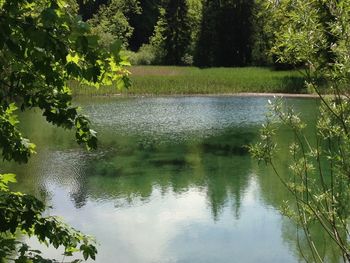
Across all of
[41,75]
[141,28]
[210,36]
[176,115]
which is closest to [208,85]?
[176,115]

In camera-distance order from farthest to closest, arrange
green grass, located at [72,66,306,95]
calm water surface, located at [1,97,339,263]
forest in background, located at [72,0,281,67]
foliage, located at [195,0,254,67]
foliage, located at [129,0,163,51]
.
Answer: foliage, located at [129,0,163,51] → foliage, located at [195,0,254,67] → forest in background, located at [72,0,281,67] → green grass, located at [72,66,306,95] → calm water surface, located at [1,97,339,263]

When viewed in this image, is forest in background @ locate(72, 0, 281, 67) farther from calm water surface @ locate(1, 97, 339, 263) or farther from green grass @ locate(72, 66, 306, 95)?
calm water surface @ locate(1, 97, 339, 263)

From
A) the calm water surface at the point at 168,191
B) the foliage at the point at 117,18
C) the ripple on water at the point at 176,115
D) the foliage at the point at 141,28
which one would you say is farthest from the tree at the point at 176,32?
the calm water surface at the point at 168,191

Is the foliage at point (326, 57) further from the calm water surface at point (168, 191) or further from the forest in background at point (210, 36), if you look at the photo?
the forest in background at point (210, 36)

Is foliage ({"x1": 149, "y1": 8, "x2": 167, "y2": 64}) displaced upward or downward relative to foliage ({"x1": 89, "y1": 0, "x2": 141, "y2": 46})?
downward

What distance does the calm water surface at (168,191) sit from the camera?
20.2 feet

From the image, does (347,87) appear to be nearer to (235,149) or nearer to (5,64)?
(5,64)

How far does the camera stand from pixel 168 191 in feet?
28.1

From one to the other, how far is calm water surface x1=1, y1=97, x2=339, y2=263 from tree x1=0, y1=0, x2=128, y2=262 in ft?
1.85

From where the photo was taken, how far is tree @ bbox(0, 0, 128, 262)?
1480mm

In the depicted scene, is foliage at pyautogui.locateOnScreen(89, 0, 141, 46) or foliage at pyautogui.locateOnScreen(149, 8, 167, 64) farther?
foliage at pyautogui.locateOnScreen(89, 0, 141, 46)

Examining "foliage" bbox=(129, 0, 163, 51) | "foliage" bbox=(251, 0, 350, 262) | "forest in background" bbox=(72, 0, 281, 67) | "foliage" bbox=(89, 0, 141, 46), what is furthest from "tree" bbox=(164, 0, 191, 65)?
"foliage" bbox=(251, 0, 350, 262)

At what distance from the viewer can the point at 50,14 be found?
1.40m

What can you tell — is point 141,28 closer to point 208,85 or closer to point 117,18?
point 117,18
